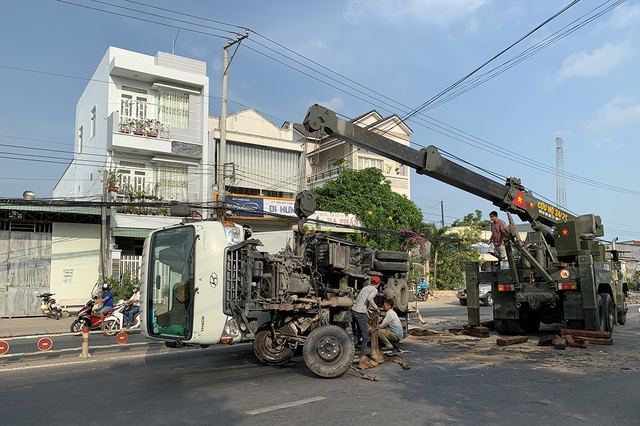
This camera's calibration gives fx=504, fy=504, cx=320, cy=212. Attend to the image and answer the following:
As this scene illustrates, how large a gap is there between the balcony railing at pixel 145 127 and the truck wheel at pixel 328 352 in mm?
18690

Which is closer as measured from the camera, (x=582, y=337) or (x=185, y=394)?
(x=185, y=394)

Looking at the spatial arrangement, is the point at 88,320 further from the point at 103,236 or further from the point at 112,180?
the point at 112,180

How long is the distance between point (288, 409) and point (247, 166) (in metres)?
24.1

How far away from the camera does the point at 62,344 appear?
41.5ft

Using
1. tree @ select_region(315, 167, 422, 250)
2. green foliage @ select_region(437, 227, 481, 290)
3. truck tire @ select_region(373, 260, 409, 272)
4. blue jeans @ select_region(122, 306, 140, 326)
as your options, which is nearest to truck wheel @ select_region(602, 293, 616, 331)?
truck tire @ select_region(373, 260, 409, 272)

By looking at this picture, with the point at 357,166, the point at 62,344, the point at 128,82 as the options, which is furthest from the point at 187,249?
the point at 357,166

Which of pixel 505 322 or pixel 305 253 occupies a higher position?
pixel 305 253

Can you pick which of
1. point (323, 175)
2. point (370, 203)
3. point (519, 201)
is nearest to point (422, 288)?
point (370, 203)

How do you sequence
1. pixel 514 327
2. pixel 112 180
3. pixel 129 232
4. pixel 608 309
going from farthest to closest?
pixel 112 180 → pixel 129 232 → pixel 514 327 → pixel 608 309

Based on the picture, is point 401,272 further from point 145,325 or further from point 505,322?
point 145,325

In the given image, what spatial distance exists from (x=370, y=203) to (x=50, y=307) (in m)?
17.1

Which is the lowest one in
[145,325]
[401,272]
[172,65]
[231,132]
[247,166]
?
[145,325]

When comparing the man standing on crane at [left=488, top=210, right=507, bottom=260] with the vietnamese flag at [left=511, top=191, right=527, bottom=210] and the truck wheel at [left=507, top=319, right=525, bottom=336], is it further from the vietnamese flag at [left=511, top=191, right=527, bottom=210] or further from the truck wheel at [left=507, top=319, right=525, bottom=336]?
the truck wheel at [left=507, top=319, right=525, bottom=336]

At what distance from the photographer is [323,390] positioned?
676cm
